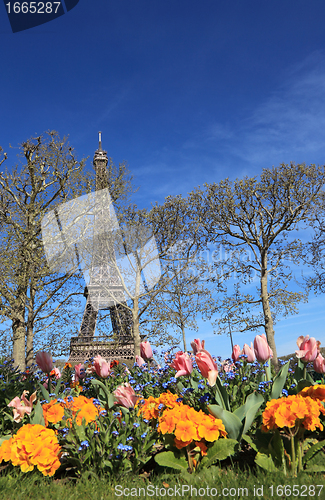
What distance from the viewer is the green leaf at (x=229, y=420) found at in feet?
11.3

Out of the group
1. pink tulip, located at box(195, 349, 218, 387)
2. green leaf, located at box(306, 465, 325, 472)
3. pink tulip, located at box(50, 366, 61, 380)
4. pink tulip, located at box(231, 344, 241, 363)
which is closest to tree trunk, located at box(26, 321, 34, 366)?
pink tulip, located at box(50, 366, 61, 380)

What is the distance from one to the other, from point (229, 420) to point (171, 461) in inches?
27.3

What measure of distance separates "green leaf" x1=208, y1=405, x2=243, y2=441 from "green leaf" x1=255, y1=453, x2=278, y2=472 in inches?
11.9

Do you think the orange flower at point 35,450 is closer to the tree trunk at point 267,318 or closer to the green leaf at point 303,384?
the green leaf at point 303,384

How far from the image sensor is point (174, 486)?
3.06m

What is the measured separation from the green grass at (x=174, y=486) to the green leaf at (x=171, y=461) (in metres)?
0.09

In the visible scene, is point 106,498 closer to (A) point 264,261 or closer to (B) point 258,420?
(B) point 258,420

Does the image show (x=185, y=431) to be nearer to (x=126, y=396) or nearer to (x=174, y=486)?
(x=174, y=486)

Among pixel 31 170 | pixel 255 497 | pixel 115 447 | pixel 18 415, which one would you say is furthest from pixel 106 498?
pixel 31 170

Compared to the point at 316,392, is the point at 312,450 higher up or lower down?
lower down

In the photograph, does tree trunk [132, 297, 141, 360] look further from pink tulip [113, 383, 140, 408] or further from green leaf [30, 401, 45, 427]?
pink tulip [113, 383, 140, 408]

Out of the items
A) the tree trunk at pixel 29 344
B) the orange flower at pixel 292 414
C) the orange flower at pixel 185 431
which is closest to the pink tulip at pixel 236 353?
the orange flower at pixel 292 414

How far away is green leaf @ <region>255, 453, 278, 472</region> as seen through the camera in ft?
10.6

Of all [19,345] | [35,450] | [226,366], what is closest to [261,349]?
[226,366]
